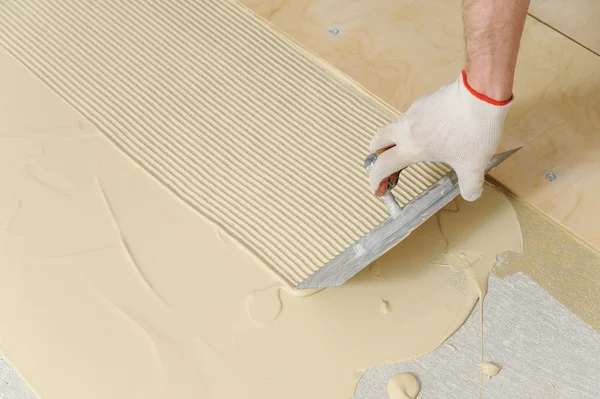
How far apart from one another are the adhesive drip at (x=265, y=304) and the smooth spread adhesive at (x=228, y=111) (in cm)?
5

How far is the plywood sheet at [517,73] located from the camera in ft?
6.11

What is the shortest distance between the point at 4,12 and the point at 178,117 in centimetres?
79

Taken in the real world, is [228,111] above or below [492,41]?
below

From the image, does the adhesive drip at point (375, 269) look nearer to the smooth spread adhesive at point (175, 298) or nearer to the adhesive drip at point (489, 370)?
the smooth spread adhesive at point (175, 298)

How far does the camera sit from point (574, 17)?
225 cm

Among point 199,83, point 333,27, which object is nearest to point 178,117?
point 199,83

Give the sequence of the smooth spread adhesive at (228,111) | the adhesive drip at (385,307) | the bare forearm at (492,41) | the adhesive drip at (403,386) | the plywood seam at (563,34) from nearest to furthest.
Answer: the bare forearm at (492,41) < the adhesive drip at (403,386) < the adhesive drip at (385,307) < the smooth spread adhesive at (228,111) < the plywood seam at (563,34)

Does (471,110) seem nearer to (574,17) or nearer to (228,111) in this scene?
(228,111)

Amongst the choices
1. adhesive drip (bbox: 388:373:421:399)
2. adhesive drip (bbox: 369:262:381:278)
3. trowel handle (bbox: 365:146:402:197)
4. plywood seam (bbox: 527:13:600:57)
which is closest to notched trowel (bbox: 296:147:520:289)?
trowel handle (bbox: 365:146:402:197)

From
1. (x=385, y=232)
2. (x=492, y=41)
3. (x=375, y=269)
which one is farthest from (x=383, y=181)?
(x=492, y=41)

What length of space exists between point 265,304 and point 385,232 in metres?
0.33

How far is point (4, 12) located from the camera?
2.31 metres

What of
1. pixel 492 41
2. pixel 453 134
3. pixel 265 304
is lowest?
pixel 265 304

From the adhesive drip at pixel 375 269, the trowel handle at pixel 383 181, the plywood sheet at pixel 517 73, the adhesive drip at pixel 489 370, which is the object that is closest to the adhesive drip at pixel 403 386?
the adhesive drip at pixel 489 370
